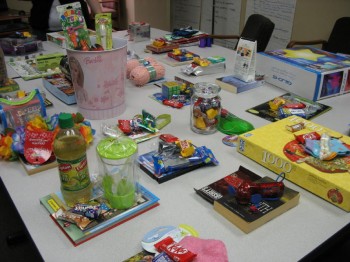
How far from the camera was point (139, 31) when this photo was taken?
2137mm

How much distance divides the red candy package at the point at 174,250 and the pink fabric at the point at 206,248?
2 centimetres

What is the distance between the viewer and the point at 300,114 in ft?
4.01

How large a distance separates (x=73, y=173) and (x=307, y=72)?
1.03 m

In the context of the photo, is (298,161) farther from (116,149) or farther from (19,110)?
(19,110)

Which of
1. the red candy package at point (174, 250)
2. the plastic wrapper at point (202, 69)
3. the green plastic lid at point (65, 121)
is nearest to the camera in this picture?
the red candy package at point (174, 250)

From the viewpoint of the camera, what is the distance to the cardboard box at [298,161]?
0.82 m

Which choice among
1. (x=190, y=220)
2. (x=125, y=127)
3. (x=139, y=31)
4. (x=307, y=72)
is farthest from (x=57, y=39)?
(x=190, y=220)

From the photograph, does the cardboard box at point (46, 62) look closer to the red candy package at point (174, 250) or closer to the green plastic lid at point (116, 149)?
the green plastic lid at point (116, 149)

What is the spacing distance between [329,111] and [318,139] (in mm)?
389

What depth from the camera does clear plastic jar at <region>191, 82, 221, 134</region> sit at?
1.10m

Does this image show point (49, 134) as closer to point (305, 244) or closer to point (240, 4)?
point (305, 244)

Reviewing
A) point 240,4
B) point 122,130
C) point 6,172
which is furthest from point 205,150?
point 240,4

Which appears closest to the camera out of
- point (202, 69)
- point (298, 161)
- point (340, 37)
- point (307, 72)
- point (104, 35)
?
point (298, 161)

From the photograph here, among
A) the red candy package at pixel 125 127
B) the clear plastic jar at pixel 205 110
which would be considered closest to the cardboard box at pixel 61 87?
the red candy package at pixel 125 127
